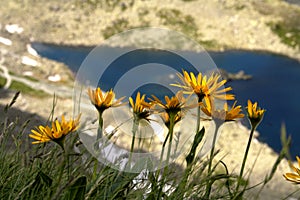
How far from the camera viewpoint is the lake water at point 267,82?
29.9m

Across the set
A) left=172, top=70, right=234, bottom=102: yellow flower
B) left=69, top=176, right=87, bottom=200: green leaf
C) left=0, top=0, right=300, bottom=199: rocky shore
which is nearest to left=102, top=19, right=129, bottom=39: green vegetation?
left=0, top=0, right=300, bottom=199: rocky shore

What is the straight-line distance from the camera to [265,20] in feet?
176

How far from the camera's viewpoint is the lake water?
2992cm

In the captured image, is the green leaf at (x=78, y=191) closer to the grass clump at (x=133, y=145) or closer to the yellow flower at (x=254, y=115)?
the grass clump at (x=133, y=145)

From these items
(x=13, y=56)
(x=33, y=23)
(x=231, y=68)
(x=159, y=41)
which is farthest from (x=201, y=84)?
(x=33, y=23)

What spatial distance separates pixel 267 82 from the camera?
125ft

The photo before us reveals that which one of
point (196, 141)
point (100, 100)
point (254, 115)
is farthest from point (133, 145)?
point (254, 115)

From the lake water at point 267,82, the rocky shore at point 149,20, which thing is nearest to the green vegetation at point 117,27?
the rocky shore at point 149,20

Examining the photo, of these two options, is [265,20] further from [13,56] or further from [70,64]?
[13,56]

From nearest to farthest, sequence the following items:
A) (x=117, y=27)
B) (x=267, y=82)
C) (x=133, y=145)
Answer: (x=133, y=145), (x=267, y=82), (x=117, y=27)

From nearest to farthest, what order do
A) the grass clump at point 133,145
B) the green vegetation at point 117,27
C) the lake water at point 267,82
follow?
the grass clump at point 133,145 → the lake water at point 267,82 → the green vegetation at point 117,27

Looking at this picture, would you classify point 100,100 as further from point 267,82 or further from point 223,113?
point 267,82

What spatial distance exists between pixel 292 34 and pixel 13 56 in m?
26.2

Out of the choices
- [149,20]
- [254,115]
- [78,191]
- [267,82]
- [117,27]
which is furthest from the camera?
[149,20]
